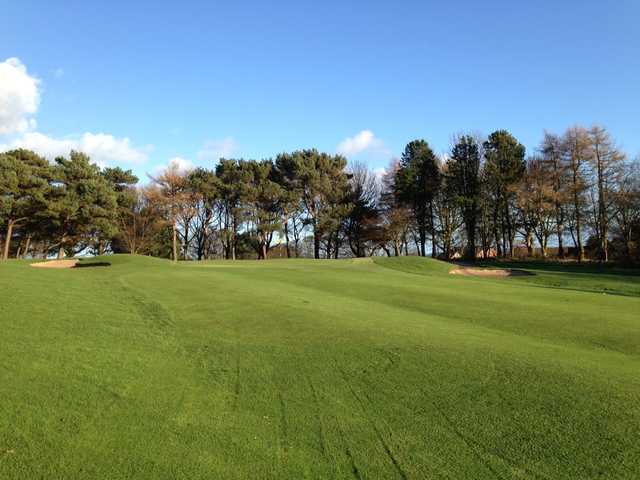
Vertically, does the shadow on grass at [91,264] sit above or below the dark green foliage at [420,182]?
below

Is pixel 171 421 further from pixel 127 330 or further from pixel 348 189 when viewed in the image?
pixel 348 189

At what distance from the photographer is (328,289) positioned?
1591cm

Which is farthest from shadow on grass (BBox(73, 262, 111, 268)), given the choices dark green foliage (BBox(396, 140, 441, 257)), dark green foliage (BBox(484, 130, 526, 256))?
dark green foliage (BBox(484, 130, 526, 256))

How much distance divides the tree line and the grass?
3696 cm

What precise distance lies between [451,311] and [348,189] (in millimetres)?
48148

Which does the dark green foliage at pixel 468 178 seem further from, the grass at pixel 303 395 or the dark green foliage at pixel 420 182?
the grass at pixel 303 395

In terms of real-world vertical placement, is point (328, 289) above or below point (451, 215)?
below

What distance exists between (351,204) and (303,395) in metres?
52.6

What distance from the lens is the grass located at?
342 cm

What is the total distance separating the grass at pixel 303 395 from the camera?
3.42m

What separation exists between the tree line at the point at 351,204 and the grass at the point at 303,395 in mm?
36962

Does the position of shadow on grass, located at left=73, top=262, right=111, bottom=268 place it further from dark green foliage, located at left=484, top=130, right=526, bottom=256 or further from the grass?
dark green foliage, located at left=484, top=130, right=526, bottom=256

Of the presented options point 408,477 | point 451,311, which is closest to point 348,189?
point 451,311

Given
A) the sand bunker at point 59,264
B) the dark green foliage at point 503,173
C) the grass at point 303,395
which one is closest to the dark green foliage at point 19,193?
the sand bunker at point 59,264
